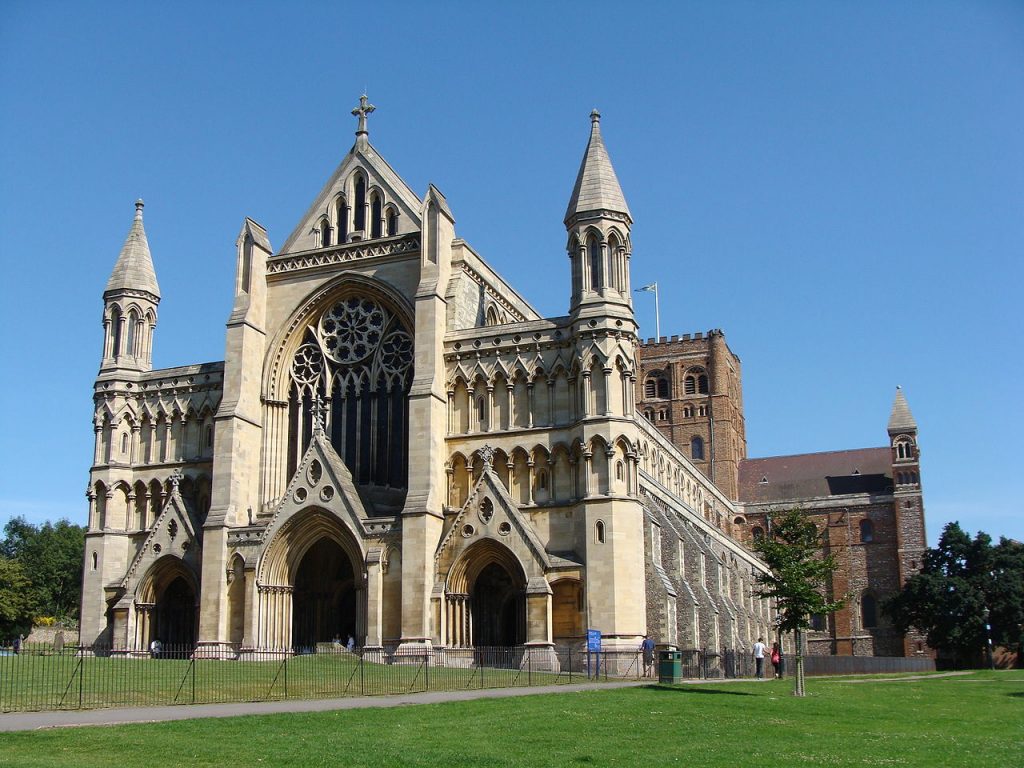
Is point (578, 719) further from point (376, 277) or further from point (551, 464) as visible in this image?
point (376, 277)

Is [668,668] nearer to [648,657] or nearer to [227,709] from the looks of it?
[648,657]

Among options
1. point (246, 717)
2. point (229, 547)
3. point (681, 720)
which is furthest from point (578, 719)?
point (229, 547)

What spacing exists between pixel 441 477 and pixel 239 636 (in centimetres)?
1027

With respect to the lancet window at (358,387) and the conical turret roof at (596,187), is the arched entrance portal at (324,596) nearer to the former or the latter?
the lancet window at (358,387)

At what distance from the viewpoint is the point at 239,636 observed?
152 ft

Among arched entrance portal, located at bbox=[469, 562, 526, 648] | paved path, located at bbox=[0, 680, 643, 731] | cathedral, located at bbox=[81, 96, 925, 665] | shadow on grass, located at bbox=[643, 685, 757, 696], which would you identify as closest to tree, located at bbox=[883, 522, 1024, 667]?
cathedral, located at bbox=[81, 96, 925, 665]

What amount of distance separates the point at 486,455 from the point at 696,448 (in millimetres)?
59077

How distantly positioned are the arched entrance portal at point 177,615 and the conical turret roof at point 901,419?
209 ft

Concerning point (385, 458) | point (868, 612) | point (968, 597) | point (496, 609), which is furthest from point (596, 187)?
point (868, 612)

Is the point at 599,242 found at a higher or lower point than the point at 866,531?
higher

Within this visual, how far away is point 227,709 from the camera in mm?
24562

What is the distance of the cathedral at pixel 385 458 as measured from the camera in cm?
4419

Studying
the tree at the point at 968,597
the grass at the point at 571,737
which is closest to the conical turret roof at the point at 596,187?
the grass at the point at 571,737

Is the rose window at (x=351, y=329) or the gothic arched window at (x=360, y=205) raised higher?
the gothic arched window at (x=360, y=205)
